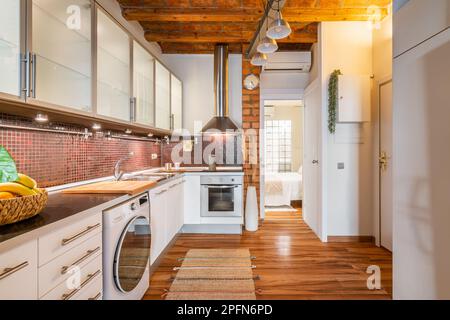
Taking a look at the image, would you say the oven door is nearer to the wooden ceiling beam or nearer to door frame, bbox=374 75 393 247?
door frame, bbox=374 75 393 247

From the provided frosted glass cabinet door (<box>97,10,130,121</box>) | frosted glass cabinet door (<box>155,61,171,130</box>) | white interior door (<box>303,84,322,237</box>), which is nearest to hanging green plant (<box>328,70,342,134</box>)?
white interior door (<box>303,84,322,237</box>)

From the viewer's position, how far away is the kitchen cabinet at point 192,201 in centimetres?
351

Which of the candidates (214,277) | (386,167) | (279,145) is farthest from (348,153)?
(279,145)

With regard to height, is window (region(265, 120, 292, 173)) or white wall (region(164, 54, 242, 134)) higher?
white wall (region(164, 54, 242, 134))

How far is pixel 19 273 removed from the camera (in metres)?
0.89

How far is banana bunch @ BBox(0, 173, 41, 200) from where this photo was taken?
1.01 meters

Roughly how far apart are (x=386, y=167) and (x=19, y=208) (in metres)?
3.42

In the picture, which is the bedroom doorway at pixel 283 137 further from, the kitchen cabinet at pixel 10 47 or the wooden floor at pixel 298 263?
the kitchen cabinet at pixel 10 47

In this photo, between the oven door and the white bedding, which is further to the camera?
the white bedding

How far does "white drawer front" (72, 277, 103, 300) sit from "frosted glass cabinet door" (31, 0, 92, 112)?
1034 mm

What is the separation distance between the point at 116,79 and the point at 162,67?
1.26 metres

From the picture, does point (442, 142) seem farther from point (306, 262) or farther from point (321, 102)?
point (321, 102)

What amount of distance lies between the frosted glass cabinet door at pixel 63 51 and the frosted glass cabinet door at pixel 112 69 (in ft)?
0.49

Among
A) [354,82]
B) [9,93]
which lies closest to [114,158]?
[9,93]
